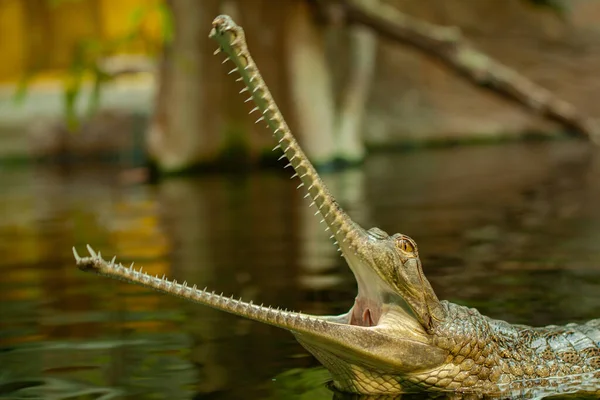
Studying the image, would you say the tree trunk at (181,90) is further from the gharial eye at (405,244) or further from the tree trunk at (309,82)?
the gharial eye at (405,244)

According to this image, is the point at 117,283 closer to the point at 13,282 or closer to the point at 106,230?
the point at 13,282

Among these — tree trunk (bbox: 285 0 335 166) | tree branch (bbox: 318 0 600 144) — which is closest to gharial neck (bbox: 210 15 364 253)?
tree branch (bbox: 318 0 600 144)

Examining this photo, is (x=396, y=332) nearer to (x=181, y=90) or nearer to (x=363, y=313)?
(x=363, y=313)

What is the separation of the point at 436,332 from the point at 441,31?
30.9ft

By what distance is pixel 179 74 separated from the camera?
12.2 metres

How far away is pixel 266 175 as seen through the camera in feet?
39.8

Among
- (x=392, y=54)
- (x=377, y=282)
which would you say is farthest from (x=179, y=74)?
(x=377, y=282)

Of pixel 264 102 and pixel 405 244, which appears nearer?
pixel 264 102

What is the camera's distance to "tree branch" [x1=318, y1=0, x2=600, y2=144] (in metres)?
10.6

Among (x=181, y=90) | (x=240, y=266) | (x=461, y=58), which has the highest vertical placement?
(x=181, y=90)

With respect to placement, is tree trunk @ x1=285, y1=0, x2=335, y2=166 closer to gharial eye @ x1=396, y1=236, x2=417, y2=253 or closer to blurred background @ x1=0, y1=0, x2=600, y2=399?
blurred background @ x1=0, y1=0, x2=600, y2=399

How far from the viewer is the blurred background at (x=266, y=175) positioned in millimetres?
3561

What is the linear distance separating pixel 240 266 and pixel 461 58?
6.31 metres

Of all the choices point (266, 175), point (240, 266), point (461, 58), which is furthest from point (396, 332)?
point (266, 175)
